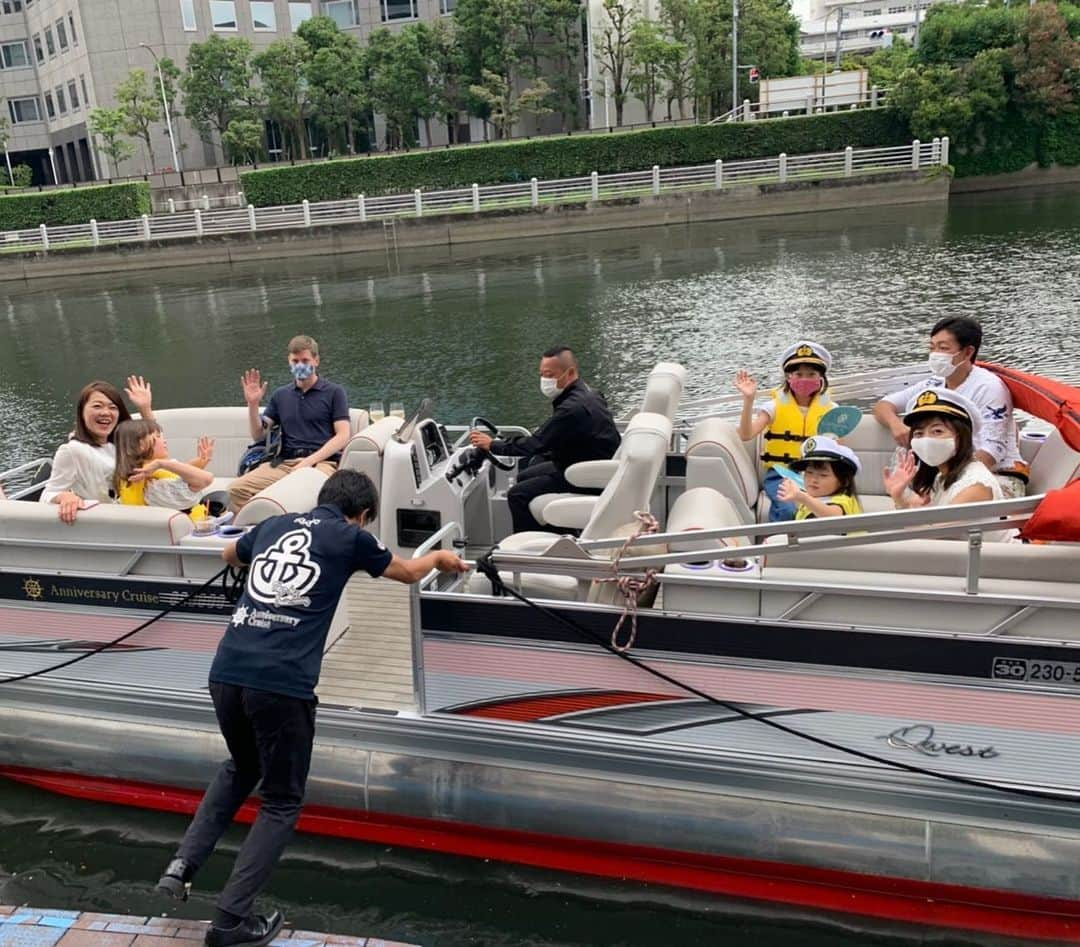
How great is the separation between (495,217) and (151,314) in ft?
40.3

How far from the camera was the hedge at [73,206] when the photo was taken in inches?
1387

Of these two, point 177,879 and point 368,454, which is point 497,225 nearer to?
point 368,454

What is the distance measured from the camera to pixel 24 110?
57.2 meters

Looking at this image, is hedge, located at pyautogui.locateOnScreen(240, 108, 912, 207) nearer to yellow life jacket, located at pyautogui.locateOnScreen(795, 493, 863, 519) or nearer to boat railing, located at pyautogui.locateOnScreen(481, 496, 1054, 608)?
yellow life jacket, located at pyautogui.locateOnScreen(795, 493, 863, 519)

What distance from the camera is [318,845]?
4801 millimetres

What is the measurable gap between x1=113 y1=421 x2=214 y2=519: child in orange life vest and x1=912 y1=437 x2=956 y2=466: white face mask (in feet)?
12.4

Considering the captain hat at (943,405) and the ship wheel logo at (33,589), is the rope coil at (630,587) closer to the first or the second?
the captain hat at (943,405)

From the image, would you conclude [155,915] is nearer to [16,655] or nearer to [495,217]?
[16,655]

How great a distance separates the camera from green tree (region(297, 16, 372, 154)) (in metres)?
47.8

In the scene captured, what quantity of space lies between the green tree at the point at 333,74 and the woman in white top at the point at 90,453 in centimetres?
4747

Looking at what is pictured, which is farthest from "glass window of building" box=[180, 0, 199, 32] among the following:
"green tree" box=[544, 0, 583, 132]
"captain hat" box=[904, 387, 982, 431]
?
"captain hat" box=[904, 387, 982, 431]

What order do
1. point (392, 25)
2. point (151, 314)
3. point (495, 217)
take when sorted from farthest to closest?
point (392, 25)
point (495, 217)
point (151, 314)

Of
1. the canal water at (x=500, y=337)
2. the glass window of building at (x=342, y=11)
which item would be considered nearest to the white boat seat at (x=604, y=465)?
the canal water at (x=500, y=337)

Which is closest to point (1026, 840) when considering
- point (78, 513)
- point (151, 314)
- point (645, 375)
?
point (78, 513)
